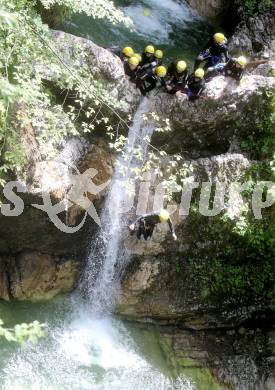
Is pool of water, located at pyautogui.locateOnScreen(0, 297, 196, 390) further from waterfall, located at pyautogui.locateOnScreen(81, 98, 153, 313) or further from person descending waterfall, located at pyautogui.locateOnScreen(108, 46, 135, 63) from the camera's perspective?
person descending waterfall, located at pyautogui.locateOnScreen(108, 46, 135, 63)

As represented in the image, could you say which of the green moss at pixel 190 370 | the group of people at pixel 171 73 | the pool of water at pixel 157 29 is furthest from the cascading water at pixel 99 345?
the pool of water at pixel 157 29

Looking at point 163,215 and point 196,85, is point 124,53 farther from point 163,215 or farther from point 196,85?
point 163,215

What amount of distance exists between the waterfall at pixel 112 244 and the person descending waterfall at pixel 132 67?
553 mm

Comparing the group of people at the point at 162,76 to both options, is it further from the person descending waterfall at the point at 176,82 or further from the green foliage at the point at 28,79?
the green foliage at the point at 28,79

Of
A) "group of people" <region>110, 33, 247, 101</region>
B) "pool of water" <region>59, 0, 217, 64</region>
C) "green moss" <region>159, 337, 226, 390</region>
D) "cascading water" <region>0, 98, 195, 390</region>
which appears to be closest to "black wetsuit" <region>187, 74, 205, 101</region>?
"group of people" <region>110, 33, 247, 101</region>

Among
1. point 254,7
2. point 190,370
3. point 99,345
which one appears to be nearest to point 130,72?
point 254,7

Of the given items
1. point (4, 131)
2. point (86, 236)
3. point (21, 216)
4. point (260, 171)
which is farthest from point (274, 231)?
point (4, 131)

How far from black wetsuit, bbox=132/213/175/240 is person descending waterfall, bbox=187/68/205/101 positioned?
109 inches

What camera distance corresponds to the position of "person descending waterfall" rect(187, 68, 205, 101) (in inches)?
352

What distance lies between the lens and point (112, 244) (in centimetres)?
966

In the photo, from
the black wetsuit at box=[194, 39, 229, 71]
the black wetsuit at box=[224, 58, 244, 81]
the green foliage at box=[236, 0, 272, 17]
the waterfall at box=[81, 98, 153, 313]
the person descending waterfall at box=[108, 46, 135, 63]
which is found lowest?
the waterfall at box=[81, 98, 153, 313]

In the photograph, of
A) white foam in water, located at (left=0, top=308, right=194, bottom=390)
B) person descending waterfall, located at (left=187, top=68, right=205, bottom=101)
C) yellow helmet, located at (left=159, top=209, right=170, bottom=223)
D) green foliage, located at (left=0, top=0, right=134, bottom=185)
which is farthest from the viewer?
person descending waterfall, located at (left=187, top=68, right=205, bottom=101)

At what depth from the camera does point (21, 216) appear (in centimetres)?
809

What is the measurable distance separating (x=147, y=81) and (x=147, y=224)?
3161mm
